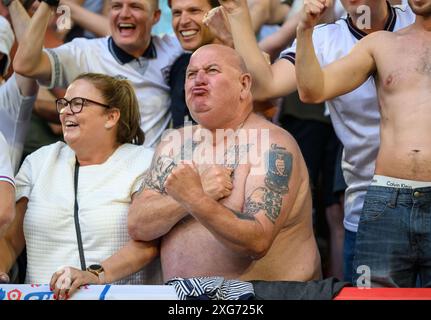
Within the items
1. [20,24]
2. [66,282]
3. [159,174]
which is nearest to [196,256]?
[159,174]

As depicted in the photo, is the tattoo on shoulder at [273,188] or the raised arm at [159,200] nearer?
the tattoo on shoulder at [273,188]

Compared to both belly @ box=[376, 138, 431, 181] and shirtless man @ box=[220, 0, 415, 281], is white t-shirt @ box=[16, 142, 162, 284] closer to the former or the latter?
shirtless man @ box=[220, 0, 415, 281]

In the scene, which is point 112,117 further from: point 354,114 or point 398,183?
point 398,183

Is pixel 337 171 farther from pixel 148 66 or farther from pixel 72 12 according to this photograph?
pixel 72 12

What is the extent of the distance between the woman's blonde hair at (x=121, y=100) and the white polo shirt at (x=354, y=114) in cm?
79

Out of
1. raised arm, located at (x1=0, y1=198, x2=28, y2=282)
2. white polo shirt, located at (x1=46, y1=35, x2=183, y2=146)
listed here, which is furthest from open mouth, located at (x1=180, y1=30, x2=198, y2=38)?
raised arm, located at (x1=0, y1=198, x2=28, y2=282)

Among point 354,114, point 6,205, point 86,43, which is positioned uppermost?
point 86,43

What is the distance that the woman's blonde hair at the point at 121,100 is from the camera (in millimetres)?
4633

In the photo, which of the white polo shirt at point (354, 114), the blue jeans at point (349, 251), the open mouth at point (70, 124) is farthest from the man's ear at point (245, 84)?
the blue jeans at point (349, 251)

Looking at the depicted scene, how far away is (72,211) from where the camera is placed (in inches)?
172

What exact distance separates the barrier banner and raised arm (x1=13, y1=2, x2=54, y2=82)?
1.74 meters

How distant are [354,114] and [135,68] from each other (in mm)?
1401

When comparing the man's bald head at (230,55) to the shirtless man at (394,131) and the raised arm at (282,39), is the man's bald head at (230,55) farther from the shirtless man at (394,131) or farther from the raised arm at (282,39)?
the raised arm at (282,39)
